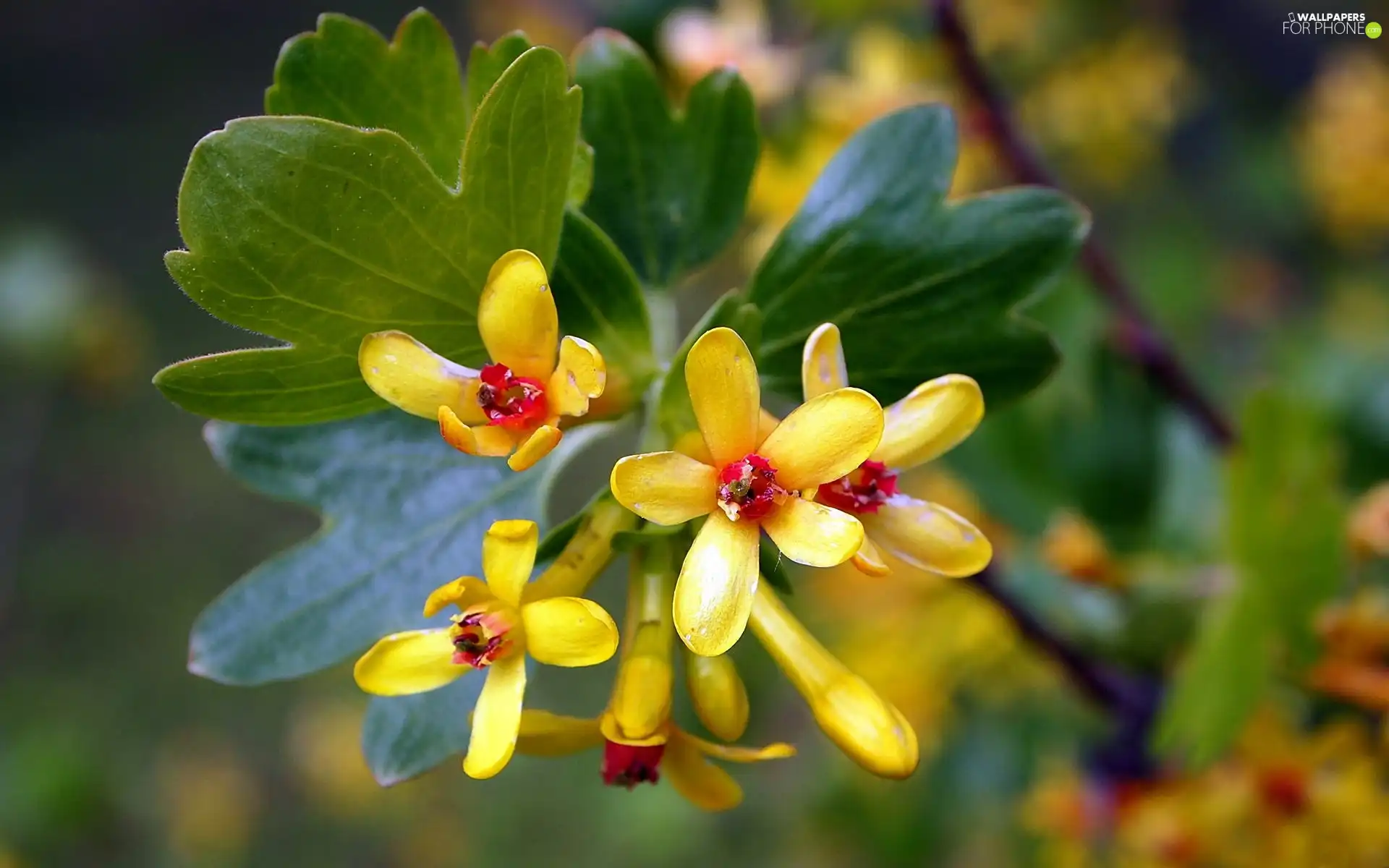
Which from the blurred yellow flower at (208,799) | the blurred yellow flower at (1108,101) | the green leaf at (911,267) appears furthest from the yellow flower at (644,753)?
the blurred yellow flower at (208,799)

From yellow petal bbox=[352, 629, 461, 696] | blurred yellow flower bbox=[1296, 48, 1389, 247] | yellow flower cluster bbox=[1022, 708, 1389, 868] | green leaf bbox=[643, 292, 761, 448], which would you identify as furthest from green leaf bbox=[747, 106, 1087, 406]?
blurred yellow flower bbox=[1296, 48, 1389, 247]

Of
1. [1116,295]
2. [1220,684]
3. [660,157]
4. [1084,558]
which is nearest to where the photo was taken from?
[660,157]

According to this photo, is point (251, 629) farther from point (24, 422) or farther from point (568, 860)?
point (24, 422)

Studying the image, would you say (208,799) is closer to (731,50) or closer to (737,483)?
(731,50)

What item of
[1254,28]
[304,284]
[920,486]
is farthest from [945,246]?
[1254,28]

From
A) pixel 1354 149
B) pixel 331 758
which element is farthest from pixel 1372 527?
pixel 331 758

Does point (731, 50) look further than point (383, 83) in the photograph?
Yes
